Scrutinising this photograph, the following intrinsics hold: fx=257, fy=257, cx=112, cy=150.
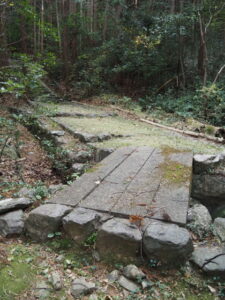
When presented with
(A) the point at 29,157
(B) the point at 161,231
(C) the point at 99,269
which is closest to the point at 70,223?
(C) the point at 99,269

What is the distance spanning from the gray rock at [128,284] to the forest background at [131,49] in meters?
8.66

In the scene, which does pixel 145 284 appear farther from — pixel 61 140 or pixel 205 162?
pixel 61 140

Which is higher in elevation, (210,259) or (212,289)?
(210,259)

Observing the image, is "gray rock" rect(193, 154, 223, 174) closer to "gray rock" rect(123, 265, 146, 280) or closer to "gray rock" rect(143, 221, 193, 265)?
"gray rock" rect(143, 221, 193, 265)

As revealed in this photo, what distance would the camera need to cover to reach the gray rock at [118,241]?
1.98m

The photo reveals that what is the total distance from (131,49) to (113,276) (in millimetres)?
11316

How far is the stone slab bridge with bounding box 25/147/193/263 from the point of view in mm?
1979

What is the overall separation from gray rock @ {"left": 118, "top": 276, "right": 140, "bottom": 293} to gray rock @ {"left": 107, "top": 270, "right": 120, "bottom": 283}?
0.03 meters

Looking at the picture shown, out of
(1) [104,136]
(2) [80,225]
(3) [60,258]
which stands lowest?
(3) [60,258]

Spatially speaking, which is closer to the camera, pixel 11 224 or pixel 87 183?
pixel 11 224

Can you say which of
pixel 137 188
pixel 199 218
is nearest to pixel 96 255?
pixel 137 188

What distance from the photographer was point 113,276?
1.90 meters

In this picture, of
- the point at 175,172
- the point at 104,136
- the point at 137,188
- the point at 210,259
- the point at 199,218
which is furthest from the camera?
the point at 104,136

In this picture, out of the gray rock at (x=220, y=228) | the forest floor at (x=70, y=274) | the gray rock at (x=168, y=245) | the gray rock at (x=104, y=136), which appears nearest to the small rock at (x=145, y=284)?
the forest floor at (x=70, y=274)
